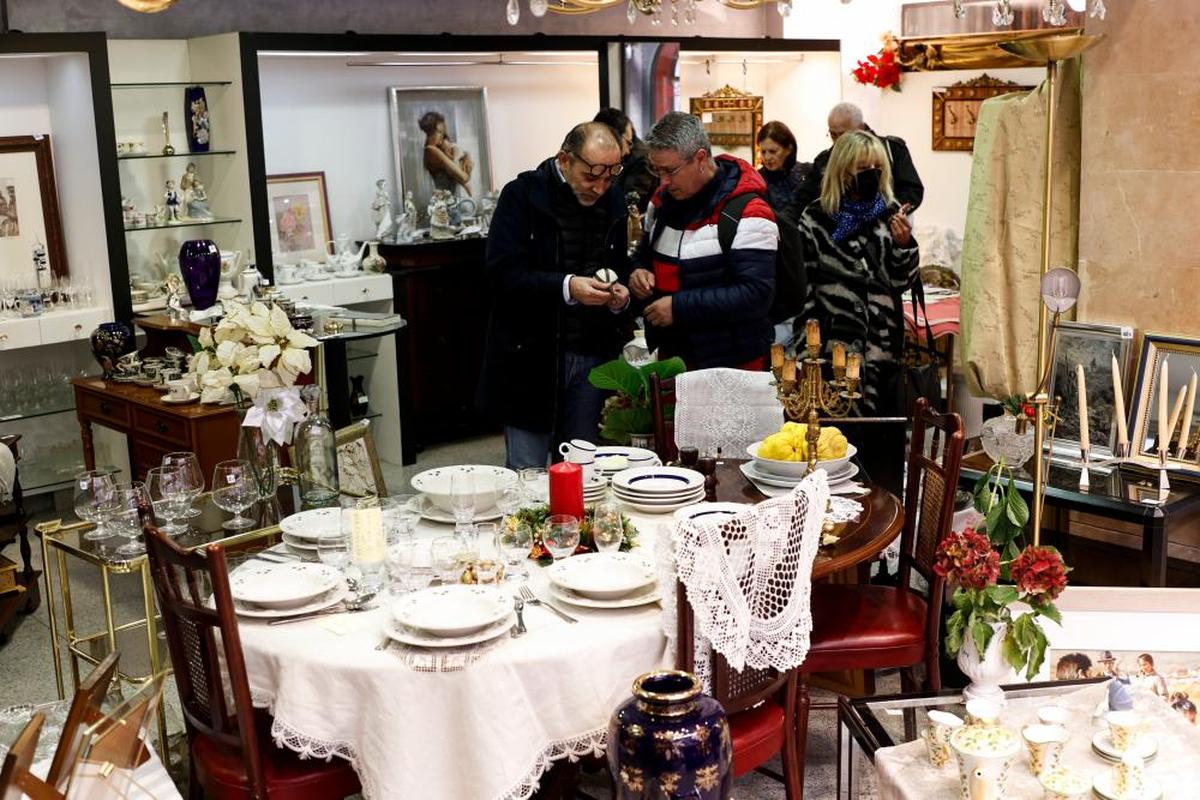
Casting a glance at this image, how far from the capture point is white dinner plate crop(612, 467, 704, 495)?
144 inches

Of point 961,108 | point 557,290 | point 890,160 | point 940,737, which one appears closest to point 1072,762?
point 940,737

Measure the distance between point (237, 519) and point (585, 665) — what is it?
1.30 metres

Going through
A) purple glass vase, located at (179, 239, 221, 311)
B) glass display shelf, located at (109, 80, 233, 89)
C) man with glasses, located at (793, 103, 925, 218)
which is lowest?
purple glass vase, located at (179, 239, 221, 311)

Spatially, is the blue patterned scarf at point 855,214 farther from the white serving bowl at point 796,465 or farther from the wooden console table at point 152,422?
the wooden console table at point 152,422

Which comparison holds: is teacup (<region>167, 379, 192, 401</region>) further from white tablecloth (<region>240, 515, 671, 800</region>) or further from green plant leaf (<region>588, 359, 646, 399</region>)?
white tablecloth (<region>240, 515, 671, 800</region>)

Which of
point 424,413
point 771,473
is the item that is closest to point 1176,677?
point 771,473

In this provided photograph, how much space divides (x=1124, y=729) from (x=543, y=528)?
4.65 feet

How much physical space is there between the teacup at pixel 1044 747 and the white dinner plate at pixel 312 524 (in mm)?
1662

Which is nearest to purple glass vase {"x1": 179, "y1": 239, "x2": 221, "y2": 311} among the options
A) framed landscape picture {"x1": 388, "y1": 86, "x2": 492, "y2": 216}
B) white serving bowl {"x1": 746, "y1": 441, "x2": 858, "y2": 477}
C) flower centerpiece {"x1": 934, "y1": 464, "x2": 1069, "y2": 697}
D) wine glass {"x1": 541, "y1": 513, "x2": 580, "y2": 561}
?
framed landscape picture {"x1": 388, "y1": 86, "x2": 492, "y2": 216}

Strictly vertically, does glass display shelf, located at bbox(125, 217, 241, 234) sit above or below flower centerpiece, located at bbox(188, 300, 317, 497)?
above

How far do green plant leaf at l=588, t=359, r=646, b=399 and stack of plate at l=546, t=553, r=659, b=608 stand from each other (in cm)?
113

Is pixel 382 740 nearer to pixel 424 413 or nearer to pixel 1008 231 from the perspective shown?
pixel 1008 231

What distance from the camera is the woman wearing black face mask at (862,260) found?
17.6ft

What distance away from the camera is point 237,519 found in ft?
12.4
